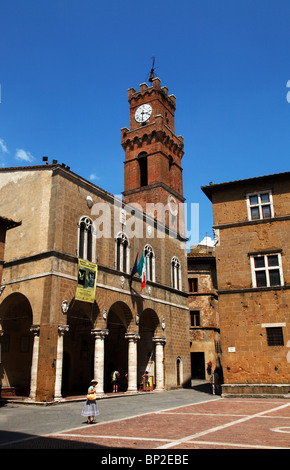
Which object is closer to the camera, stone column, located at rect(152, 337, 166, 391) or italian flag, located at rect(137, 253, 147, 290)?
italian flag, located at rect(137, 253, 147, 290)

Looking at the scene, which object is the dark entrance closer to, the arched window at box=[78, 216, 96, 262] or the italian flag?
the italian flag

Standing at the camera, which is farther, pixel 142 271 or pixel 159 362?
pixel 159 362

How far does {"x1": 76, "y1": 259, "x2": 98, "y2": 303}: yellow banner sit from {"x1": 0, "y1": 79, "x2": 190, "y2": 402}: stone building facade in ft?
1.05

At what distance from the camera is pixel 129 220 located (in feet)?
92.1

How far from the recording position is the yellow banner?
71.8 ft

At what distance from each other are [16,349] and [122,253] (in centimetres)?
890

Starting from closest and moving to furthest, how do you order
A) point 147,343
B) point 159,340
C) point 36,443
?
point 36,443 → point 159,340 → point 147,343

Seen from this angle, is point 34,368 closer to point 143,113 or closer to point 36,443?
point 36,443

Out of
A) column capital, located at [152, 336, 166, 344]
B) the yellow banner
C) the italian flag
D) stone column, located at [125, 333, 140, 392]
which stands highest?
the italian flag

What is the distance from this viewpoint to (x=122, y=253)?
87.1ft

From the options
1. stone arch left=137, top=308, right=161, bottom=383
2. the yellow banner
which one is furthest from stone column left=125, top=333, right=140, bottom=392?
the yellow banner

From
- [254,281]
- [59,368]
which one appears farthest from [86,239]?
[254,281]
